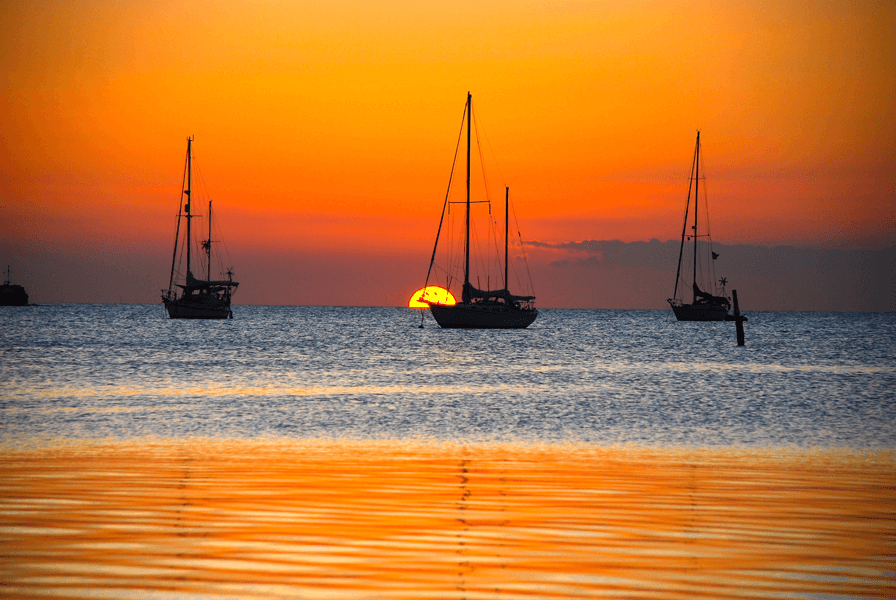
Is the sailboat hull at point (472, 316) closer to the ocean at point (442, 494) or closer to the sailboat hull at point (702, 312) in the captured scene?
the sailboat hull at point (702, 312)

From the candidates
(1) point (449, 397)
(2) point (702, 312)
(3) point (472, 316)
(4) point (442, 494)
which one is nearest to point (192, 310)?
(3) point (472, 316)

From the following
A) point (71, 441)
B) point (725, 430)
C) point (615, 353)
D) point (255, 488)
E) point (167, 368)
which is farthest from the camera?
point (615, 353)

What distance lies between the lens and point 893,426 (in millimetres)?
24938

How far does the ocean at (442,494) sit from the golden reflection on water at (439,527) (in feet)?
0.13

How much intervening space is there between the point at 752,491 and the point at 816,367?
46422mm

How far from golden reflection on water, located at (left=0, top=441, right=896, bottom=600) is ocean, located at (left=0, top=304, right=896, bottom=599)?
0.13 ft

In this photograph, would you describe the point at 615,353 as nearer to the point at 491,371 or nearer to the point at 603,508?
the point at 491,371

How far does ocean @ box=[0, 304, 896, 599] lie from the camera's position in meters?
8.57

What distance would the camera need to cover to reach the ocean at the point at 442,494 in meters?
8.57

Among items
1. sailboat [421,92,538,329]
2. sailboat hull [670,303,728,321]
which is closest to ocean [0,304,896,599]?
sailboat [421,92,538,329]

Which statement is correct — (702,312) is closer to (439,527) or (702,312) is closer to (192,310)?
(192,310)

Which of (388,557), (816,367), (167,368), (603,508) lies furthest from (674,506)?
(816,367)

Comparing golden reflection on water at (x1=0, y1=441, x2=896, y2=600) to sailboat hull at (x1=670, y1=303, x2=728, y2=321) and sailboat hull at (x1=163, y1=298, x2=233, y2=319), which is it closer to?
sailboat hull at (x1=163, y1=298, x2=233, y2=319)

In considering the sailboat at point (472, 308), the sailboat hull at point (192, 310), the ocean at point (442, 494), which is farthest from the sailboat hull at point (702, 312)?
the ocean at point (442, 494)
